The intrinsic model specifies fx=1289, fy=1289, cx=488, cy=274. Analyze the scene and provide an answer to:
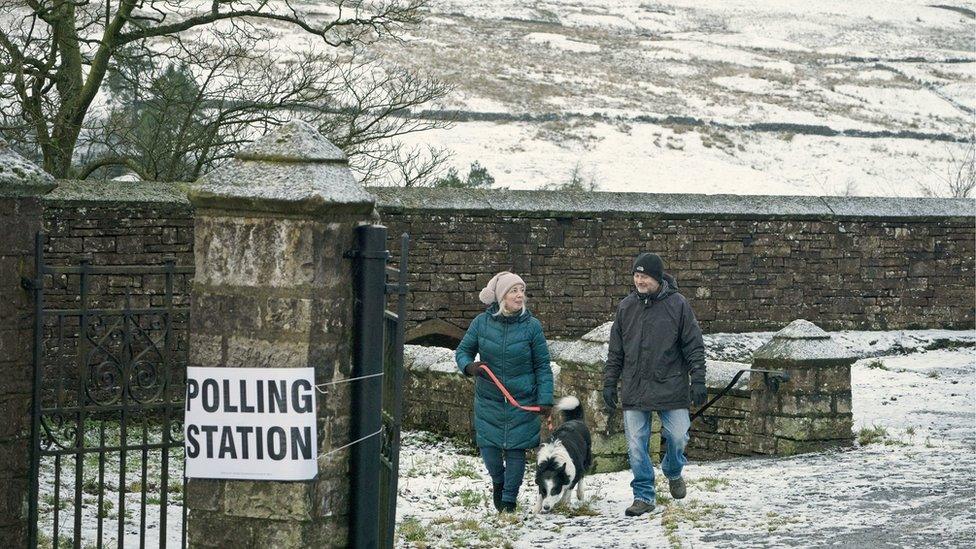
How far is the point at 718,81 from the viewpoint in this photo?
5759cm

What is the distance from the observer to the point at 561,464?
8.06 metres

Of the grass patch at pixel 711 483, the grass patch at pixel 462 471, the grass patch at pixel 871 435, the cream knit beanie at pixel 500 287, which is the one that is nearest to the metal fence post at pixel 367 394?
the cream knit beanie at pixel 500 287

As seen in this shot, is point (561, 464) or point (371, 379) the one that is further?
point (561, 464)

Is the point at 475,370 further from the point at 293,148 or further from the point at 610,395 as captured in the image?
the point at 293,148

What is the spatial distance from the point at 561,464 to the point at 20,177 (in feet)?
12.7

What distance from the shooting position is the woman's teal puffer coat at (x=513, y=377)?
820 centimetres

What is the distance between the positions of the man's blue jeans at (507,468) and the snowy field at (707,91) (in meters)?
25.8

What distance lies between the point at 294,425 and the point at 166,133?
11.8 metres

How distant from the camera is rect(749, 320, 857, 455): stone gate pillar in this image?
1028cm

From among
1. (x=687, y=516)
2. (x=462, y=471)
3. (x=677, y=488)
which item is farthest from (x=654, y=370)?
(x=462, y=471)

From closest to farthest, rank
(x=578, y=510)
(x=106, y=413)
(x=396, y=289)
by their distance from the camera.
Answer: (x=396, y=289) < (x=578, y=510) < (x=106, y=413)

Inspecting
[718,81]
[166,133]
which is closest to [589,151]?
[718,81]

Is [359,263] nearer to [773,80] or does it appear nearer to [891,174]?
[891,174]

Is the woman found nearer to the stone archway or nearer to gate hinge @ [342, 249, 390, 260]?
gate hinge @ [342, 249, 390, 260]
